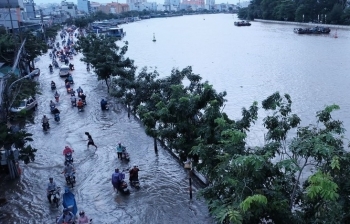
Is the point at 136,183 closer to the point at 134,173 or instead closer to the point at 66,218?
the point at 134,173

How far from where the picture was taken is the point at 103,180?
14.2 metres

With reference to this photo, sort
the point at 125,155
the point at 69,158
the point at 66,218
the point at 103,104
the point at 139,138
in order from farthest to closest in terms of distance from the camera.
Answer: the point at 103,104 < the point at 139,138 < the point at 125,155 < the point at 69,158 < the point at 66,218

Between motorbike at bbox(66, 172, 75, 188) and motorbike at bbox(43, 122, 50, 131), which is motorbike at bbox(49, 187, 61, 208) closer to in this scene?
motorbike at bbox(66, 172, 75, 188)

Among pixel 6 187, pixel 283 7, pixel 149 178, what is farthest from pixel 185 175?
pixel 283 7

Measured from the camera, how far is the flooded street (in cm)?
1169

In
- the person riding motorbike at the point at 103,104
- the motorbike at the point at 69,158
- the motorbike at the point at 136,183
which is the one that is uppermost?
the person riding motorbike at the point at 103,104

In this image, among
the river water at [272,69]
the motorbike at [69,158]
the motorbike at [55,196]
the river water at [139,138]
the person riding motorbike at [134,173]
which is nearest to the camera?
the river water at [139,138]

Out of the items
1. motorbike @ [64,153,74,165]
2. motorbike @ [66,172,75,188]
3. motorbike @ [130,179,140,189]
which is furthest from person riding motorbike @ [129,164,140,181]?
motorbike @ [64,153,74,165]

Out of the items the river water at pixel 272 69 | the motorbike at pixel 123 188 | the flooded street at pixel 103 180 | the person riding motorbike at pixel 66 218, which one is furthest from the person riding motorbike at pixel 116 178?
the river water at pixel 272 69

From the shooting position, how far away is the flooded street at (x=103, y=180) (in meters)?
11.7

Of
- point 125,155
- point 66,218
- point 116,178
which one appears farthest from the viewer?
point 125,155

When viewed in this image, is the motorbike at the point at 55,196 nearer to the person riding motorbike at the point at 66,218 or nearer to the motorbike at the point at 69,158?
the person riding motorbike at the point at 66,218

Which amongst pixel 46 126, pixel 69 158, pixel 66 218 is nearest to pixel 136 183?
pixel 66 218

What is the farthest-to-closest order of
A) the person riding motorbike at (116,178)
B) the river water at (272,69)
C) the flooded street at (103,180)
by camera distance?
1. the river water at (272,69)
2. the person riding motorbike at (116,178)
3. the flooded street at (103,180)
